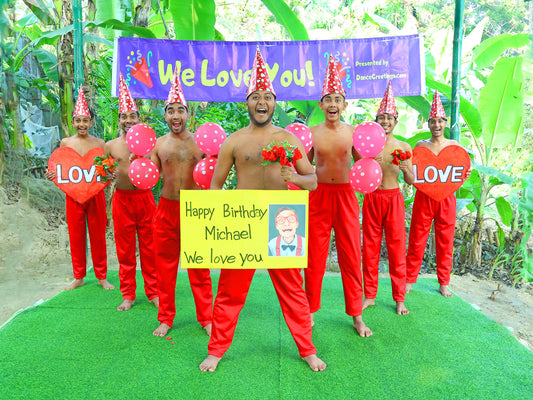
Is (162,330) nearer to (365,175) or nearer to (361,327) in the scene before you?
(361,327)

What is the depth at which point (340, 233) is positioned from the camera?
10.3 ft

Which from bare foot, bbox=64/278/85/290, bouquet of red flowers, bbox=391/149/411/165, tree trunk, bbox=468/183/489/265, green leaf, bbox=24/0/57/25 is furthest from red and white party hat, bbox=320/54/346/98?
green leaf, bbox=24/0/57/25

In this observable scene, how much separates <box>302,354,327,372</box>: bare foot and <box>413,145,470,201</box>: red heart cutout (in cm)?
212

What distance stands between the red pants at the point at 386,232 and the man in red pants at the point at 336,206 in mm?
551

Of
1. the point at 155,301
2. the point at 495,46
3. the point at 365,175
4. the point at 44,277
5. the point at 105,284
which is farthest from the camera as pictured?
the point at 495,46

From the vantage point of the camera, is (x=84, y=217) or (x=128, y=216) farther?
(x=84, y=217)

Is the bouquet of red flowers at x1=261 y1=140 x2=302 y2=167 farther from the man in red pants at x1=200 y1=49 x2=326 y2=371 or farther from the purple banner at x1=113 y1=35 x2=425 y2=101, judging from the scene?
the purple banner at x1=113 y1=35 x2=425 y2=101

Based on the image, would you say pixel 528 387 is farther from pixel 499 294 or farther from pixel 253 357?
pixel 499 294

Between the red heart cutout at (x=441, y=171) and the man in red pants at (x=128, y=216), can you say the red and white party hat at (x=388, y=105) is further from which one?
the man in red pants at (x=128, y=216)

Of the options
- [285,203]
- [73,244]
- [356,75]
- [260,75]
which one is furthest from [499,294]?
[73,244]

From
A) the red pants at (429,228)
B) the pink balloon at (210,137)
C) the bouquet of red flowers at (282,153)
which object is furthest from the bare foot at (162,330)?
the red pants at (429,228)

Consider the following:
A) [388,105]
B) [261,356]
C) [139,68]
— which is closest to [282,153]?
[261,356]

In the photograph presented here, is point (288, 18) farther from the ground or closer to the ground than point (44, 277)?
farther from the ground

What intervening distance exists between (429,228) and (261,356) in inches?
90.7
